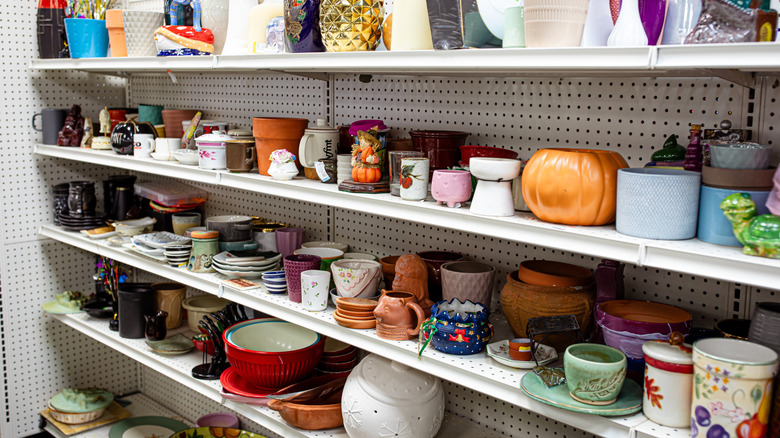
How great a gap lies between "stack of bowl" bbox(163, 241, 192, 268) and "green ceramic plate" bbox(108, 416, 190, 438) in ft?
3.63

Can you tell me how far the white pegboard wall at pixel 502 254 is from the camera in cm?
164

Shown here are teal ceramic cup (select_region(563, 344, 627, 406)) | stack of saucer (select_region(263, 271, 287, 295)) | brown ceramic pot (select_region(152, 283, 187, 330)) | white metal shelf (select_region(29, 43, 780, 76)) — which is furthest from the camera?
brown ceramic pot (select_region(152, 283, 187, 330))

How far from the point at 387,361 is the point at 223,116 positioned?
1512 mm

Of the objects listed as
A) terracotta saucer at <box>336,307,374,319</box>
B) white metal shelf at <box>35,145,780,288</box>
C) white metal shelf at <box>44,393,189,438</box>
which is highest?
white metal shelf at <box>35,145,780,288</box>

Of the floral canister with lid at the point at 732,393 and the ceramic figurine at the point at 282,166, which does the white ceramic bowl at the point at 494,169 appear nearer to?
the floral canister with lid at the point at 732,393

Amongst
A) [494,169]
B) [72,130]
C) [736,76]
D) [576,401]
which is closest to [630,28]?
[736,76]

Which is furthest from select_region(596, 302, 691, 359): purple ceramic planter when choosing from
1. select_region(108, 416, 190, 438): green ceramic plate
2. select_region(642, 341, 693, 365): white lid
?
select_region(108, 416, 190, 438): green ceramic plate

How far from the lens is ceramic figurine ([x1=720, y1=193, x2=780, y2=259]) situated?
3.81 ft

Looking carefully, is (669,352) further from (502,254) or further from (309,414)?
(309,414)

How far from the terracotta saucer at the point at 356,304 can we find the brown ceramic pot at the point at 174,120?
4.62 feet

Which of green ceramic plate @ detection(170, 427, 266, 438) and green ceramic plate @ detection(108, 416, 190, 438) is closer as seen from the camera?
green ceramic plate @ detection(170, 427, 266, 438)

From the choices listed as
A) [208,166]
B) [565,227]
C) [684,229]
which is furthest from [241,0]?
[684,229]

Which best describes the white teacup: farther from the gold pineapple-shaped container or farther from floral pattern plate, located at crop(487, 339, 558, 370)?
floral pattern plate, located at crop(487, 339, 558, 370)

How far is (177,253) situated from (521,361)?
5.10 ft
